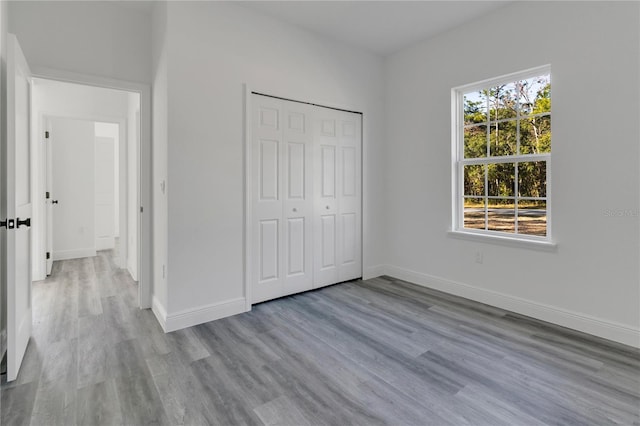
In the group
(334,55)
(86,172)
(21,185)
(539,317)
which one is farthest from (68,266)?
(539,317)

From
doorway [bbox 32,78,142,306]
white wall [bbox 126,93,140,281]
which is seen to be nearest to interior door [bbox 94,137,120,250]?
doorway [bbox 32,78,142,306]

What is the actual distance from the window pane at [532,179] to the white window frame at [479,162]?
0.05 meters

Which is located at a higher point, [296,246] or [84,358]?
[296,246]

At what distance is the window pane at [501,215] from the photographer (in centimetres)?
317

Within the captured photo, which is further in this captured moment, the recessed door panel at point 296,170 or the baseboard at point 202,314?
the recessed door panel at point 296,170

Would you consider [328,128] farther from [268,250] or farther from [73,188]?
[73,188]

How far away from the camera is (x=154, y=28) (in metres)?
3.02

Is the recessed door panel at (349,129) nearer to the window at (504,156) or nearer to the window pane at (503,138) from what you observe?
the window at (504,156)

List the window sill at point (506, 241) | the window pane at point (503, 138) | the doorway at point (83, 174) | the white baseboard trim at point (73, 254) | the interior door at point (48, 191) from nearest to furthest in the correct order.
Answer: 1. the window sill at point (506, 241)
2. the window pane at point (503, 138)
3. the doorway at point (83, 174)
4. the interior door at point (48, 191)
5. the white baseboard trim at point (73, 254)

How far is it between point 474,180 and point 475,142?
0.40m

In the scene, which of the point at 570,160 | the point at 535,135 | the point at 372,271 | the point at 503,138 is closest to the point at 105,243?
the point at 372,271

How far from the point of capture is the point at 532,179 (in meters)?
3.01

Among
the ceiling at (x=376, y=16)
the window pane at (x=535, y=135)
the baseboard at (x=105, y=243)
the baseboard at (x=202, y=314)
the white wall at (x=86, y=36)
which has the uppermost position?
the ceiling at (x=376, y=16)

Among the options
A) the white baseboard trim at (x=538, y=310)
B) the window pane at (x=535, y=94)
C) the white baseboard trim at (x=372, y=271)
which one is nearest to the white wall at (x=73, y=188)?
the white baseboard trim at (x=372, y=271)
